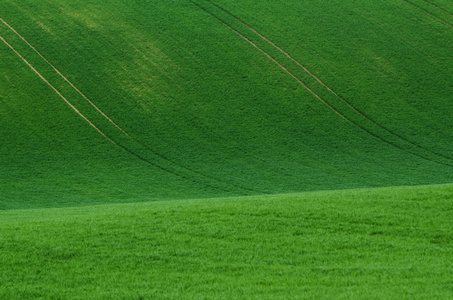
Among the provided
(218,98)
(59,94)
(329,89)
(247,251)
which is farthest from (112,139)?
(247,251)

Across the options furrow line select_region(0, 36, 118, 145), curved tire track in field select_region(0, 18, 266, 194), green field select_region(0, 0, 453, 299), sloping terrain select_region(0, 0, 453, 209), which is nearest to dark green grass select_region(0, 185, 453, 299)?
green field select_region(0, 0, 453, 299)

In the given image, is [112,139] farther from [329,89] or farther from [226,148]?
[329,89]

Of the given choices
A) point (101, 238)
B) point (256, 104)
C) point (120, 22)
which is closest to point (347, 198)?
point (101, 238)

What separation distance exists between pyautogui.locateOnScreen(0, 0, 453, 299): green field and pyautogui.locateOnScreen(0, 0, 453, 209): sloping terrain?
12 centimetres

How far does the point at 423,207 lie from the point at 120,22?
2698 cm

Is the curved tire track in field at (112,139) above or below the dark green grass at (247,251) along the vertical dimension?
below

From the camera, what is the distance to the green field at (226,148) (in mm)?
7969

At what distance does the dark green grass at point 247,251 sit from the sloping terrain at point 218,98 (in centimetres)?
838

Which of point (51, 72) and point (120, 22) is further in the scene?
point (120, 22)

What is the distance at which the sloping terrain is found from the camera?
21156 millimetres

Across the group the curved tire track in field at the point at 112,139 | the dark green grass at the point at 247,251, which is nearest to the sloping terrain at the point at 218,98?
the curved tire track in field at the point at 112,139

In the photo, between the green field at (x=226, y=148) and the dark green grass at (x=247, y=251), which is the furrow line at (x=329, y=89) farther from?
the dark green grass at (x=247, y=251)

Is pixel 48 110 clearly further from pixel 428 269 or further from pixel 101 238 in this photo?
pixel 428 269

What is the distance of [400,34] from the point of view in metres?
34.5
